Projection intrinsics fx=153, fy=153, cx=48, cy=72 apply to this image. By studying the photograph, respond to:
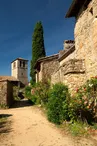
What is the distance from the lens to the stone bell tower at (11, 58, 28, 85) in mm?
→ 52562

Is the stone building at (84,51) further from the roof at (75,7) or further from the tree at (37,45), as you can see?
the tree at (37,45)

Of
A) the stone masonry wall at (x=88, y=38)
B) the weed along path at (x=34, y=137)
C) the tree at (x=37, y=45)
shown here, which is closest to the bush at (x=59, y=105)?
the weed along path at (x=34, y=137)

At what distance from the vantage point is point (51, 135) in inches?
203

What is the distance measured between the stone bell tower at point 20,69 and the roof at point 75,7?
146 feet

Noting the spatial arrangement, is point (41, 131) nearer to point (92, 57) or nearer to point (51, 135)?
point (51, 135)

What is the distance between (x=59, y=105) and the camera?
6641 mm

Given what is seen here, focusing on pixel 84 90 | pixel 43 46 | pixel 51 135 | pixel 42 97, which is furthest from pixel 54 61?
pixel 51 135

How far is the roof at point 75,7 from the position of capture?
7582mm

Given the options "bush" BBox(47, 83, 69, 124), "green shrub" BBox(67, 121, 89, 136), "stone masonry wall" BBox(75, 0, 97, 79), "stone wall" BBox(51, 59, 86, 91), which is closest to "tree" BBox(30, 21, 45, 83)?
"stone masonry wall" BBox(75, 0, 97, 79)

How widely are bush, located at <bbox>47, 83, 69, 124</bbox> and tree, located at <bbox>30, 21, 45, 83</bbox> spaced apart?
17683mm

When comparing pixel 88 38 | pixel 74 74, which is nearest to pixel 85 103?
pixel 74 74

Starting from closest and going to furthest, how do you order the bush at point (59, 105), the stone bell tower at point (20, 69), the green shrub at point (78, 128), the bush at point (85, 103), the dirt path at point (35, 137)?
the dirt path at point (35, 137) → the green shrub at point (78, 128) → the bush at point (85, 103) → the bush at point (59, 105) → the stone bell tower at point (20, 69)

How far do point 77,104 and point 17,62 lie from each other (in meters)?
49.3

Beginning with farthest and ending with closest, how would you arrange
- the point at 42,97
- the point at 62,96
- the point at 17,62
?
the point at 17,62, the point at 42,97, the point at 62,96
